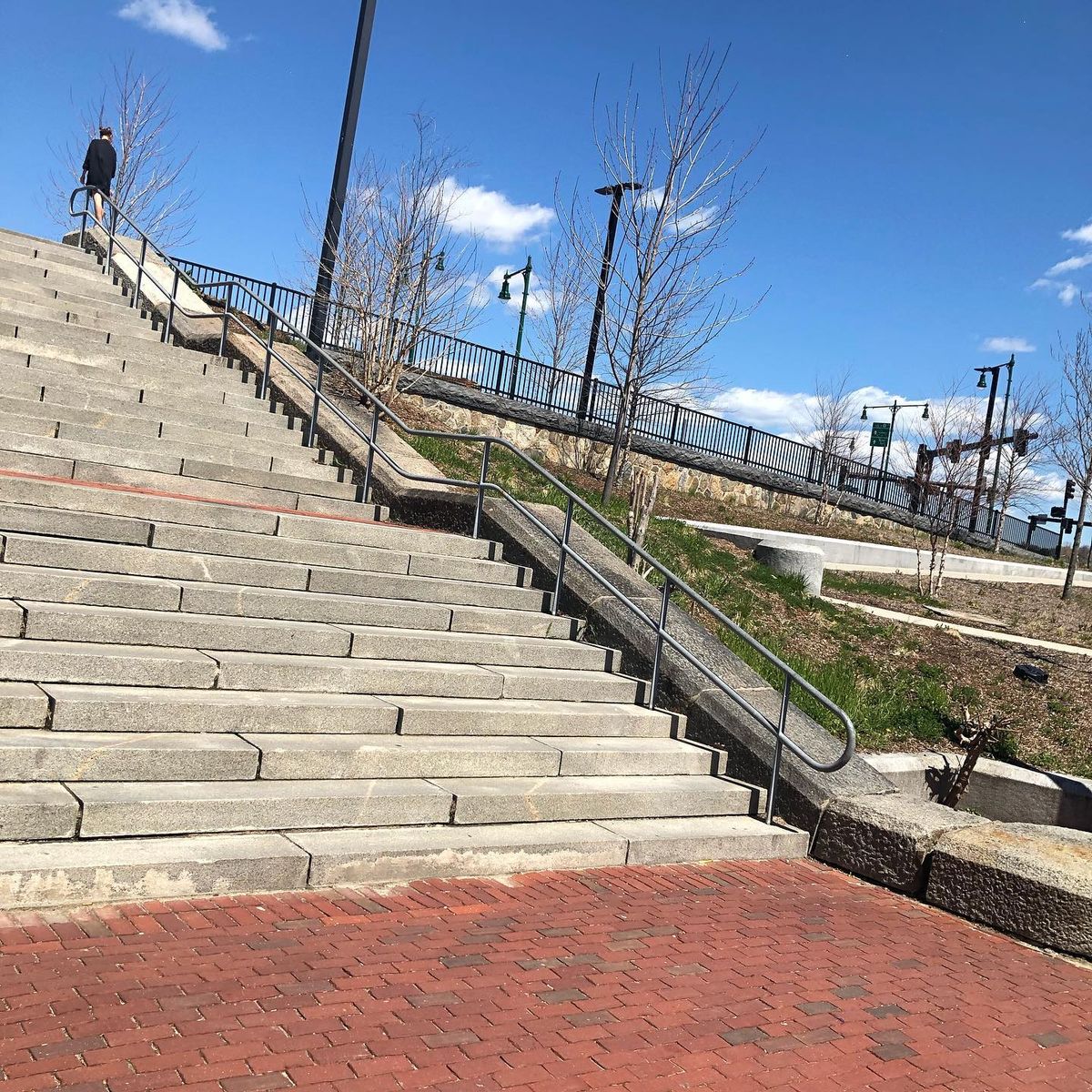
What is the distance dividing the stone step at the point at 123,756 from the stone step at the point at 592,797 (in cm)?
112

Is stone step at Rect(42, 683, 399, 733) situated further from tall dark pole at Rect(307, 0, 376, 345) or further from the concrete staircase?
tall dark pole at Rect(307, 0, 376, 345)

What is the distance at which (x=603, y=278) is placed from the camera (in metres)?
19.1

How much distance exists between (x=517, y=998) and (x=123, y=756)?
6.81 ft

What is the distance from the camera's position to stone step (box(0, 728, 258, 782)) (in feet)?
14.4

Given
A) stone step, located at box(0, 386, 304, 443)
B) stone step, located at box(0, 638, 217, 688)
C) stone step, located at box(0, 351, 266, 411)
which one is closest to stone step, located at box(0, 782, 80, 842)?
stone step, located at box(0, 638, 217, 688)

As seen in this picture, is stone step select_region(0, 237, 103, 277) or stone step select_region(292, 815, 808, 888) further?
stone step select_region(0, 237, 103, 277)

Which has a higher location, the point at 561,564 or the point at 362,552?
the point at 561,564

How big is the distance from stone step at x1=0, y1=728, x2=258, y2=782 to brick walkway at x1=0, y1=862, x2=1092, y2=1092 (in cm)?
77

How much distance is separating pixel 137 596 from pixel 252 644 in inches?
27.2

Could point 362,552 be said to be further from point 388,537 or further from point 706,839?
point 706,839

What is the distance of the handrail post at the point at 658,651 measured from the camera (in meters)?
7.43

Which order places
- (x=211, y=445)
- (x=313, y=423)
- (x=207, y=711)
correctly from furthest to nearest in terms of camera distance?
(x=313, y=423) → (x=211, y=445) → (x=207, y=711)

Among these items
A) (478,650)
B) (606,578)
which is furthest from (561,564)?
(478,650)

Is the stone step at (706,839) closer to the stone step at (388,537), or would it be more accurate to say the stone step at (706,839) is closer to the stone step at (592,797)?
the stone step at (592,797)
